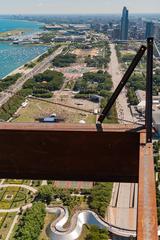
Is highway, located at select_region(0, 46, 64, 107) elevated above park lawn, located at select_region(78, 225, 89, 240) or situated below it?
above

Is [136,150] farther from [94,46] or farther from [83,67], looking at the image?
[94,46]

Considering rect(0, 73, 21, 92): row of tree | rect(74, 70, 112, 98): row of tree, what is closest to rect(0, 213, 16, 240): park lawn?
rect(74, 70, 112, 98): row of tree

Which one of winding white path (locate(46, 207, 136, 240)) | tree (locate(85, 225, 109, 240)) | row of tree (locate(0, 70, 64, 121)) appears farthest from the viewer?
row of tree (locate(0, 70, 64, 121))

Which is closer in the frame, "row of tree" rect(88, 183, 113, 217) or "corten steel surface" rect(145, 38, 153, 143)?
"corten steel surface" rect(145, 38, 153, 143)

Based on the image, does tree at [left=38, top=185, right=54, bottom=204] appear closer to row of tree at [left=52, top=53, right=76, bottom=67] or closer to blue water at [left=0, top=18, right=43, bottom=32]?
row of tree at [left=52, top=53, right=76, bottom=67]

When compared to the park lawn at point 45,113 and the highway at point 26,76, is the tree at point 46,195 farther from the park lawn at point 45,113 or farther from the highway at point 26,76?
the highway at point 26,76

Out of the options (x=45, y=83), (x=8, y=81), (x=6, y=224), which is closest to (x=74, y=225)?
(x=6, y=224)

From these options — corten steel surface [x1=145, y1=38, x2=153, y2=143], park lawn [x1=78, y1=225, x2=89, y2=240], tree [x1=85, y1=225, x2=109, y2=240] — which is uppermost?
corten steel surface [x1=145, y1=38, x2=153, y2=143]
